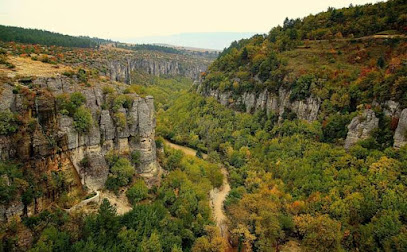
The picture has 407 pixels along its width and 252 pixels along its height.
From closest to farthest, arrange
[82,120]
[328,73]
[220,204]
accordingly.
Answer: [82,120] → [220,204] → [328,73]

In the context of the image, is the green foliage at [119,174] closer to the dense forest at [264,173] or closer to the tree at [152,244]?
the dense forest at [264,173]

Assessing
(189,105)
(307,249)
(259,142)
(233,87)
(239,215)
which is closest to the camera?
(307,249)

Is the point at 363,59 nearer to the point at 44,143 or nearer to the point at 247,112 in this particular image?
the point at 247,112

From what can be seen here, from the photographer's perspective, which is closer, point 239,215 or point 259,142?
point 239,215

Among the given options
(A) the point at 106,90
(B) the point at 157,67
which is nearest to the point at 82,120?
(A) the point at 106,90

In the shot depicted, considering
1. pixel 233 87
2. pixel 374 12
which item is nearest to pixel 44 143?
pixel 233 87

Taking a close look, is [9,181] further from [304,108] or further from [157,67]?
[157,67]

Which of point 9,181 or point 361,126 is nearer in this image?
point 9,181
